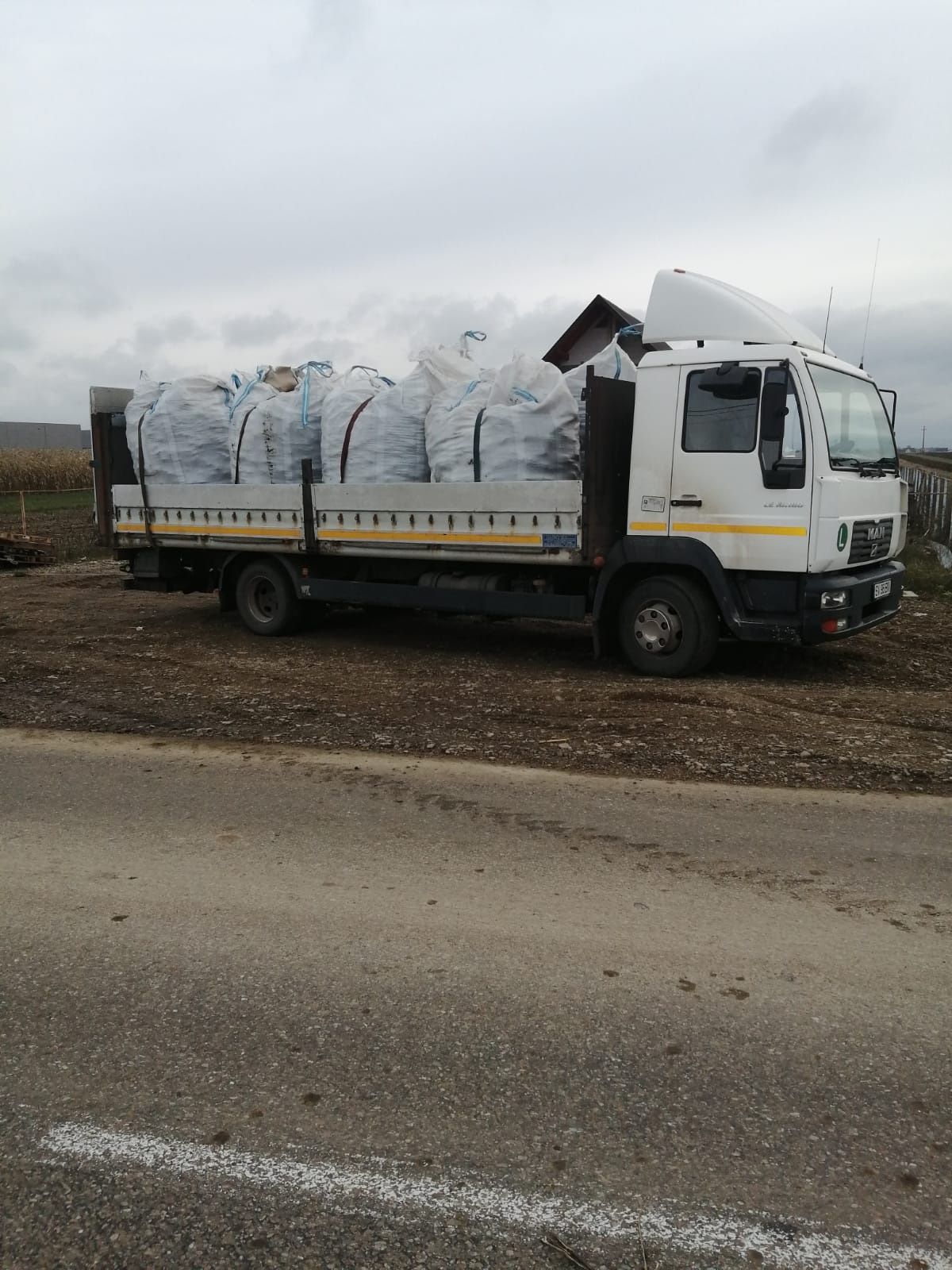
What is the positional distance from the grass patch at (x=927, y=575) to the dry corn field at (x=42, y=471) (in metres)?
29.3

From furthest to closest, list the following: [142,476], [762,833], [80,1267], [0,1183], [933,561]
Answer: [933,561], [142,476], [762,833], [0,1183], [80,1267]

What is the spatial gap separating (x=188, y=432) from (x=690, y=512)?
18.4 ft

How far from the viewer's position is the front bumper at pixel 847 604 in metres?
7.57

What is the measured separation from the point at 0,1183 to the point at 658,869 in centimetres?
283

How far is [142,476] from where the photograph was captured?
10930 millimetres

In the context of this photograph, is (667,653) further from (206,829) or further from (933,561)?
(933,561)

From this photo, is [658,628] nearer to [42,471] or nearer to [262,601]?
[262,601]

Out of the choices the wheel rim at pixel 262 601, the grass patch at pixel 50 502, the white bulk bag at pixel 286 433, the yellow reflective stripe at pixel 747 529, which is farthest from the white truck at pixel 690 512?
the grass patch at pixel 50 502

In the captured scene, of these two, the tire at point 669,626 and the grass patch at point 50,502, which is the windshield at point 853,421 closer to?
the tire at point 669,626

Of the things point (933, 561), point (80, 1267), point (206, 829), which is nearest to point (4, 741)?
point (206, 829)

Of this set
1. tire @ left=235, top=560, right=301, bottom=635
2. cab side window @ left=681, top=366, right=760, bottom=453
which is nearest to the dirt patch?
tire @ left=235, top=560, right=301, bottom=635

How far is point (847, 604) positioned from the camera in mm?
7723

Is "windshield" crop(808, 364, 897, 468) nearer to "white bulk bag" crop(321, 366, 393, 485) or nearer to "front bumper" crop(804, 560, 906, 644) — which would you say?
"front bumper" crop(804, 560, 906, 644)

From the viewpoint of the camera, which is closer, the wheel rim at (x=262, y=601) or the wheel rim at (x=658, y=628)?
the wheel rim at (x=658, y=628)
